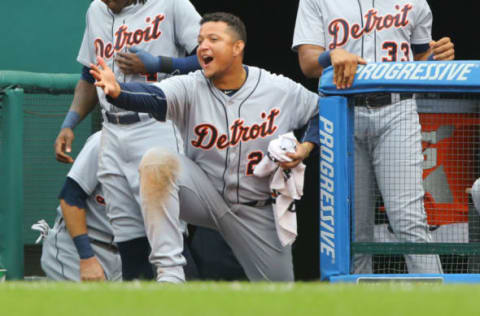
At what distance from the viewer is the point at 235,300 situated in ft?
9.96

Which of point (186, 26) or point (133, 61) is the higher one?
point (186, 26)

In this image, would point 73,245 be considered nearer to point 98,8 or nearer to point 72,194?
point 72,194

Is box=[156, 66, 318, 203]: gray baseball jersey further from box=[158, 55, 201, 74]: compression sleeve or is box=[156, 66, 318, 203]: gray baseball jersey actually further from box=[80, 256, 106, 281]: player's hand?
box=[80, 256, 106, 281]: player's hand

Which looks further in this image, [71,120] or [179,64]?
[71,120]

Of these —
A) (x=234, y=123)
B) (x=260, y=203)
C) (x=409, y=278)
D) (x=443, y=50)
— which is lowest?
(x=409, y=278)

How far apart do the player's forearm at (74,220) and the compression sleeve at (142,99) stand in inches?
41.1

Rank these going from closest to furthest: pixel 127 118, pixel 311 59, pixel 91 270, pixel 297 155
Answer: pixel 297 155, pixel 311 59, pixel 127 118, pixel 91 270

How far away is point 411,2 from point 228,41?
3.19ft

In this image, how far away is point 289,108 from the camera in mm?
5148

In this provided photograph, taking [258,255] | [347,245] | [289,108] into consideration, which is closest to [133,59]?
[289,108]

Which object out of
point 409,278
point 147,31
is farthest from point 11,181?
point 409,278

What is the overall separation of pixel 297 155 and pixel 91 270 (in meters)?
1.52

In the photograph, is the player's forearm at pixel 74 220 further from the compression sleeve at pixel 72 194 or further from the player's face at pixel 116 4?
the player's face at pixel 116 4

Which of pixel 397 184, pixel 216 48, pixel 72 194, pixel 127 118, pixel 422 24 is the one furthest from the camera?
pixel 72 194
